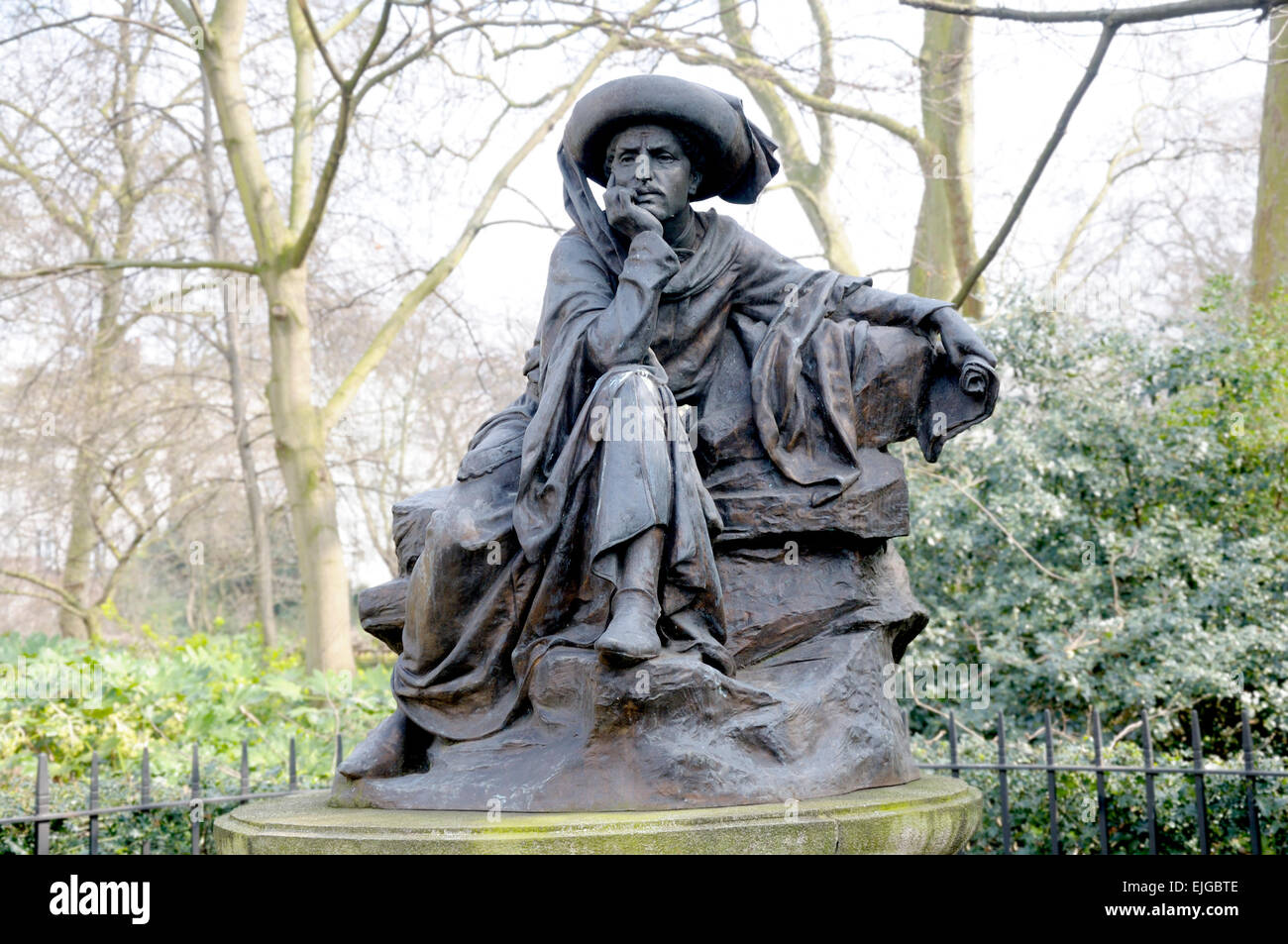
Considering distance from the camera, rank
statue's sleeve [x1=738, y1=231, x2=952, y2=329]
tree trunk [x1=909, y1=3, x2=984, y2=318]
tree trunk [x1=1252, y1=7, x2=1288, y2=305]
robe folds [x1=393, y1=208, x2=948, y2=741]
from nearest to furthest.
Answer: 1. robe folds [x1=393, y1=208, x2=948, y2=741]
2. statue's sleeve [x1=738, y1=231, x2=952, y2=329]
3. tree trunk [x1=1252, y1=7, x2=1288, y2=305]
4. tree trunk [x1=909, y1=3, x2=984, y2=318]

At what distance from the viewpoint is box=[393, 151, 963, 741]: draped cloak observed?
387 centimetres

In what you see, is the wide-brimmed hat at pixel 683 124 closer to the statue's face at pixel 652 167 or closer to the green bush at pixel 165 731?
the statue's face at pixel 652 167

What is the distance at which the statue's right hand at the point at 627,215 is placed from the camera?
14.0 ft

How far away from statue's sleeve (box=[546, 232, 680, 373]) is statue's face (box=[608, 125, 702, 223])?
0.77 ft

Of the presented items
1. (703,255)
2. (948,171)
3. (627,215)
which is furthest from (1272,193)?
(627,215)

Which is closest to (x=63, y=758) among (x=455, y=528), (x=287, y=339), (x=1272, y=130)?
(x=287, y=339)

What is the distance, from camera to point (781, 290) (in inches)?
184

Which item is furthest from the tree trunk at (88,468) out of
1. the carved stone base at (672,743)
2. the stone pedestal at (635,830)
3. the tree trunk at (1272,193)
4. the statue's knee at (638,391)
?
the tree trunk at (1272,193)

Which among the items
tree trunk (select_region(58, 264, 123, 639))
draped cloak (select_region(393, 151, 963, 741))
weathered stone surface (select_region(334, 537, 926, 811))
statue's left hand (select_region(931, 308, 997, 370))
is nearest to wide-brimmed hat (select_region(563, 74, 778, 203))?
draped cloak (select_region(393, 151, 963, 741))

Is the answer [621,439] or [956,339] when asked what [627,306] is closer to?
[621,439]

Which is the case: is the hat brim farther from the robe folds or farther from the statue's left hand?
the statue's left hand

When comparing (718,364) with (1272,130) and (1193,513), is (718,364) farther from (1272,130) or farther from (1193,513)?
(1272,130)

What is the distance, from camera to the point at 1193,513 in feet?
28.5
